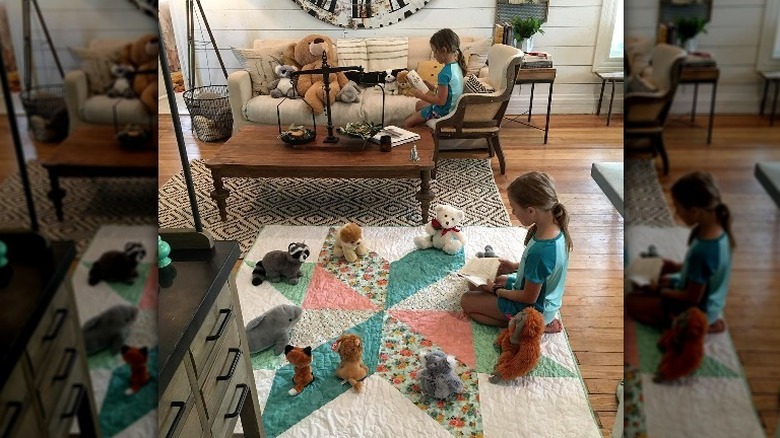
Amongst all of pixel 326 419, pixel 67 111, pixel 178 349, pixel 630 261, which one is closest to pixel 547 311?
pixel 326 419

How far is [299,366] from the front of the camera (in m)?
1.89

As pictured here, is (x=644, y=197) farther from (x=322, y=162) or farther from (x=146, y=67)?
(x=322, y=162)

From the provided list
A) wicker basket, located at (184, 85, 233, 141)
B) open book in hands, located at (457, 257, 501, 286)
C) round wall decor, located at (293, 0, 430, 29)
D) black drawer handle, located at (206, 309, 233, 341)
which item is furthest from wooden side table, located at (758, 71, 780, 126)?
round wall decor, located at (293, 0, 430, 29)

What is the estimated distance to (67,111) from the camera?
17 centimetres

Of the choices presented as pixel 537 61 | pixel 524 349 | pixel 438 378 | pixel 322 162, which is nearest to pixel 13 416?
pixel 438 378

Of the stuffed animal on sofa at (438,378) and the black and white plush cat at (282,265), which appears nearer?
the stuffed animal on sofa at (438,378)

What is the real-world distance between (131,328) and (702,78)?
0.22m

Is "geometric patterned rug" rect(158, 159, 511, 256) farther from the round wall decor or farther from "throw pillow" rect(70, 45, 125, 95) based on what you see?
"throw pillow" rect(70, 45, 125, 95)

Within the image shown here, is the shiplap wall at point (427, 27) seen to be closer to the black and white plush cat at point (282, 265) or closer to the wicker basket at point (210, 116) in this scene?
the wicker basket at point (210, 116)

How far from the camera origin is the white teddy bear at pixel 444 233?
2691 millimetres

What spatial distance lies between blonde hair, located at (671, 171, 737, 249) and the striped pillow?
4.44m

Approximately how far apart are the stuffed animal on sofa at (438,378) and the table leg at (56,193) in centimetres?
175

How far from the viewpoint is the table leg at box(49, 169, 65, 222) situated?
0.16 metres

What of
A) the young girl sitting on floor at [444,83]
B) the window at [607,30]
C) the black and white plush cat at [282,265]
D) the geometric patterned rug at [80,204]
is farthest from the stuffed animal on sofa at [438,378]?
the window at [607,30]
